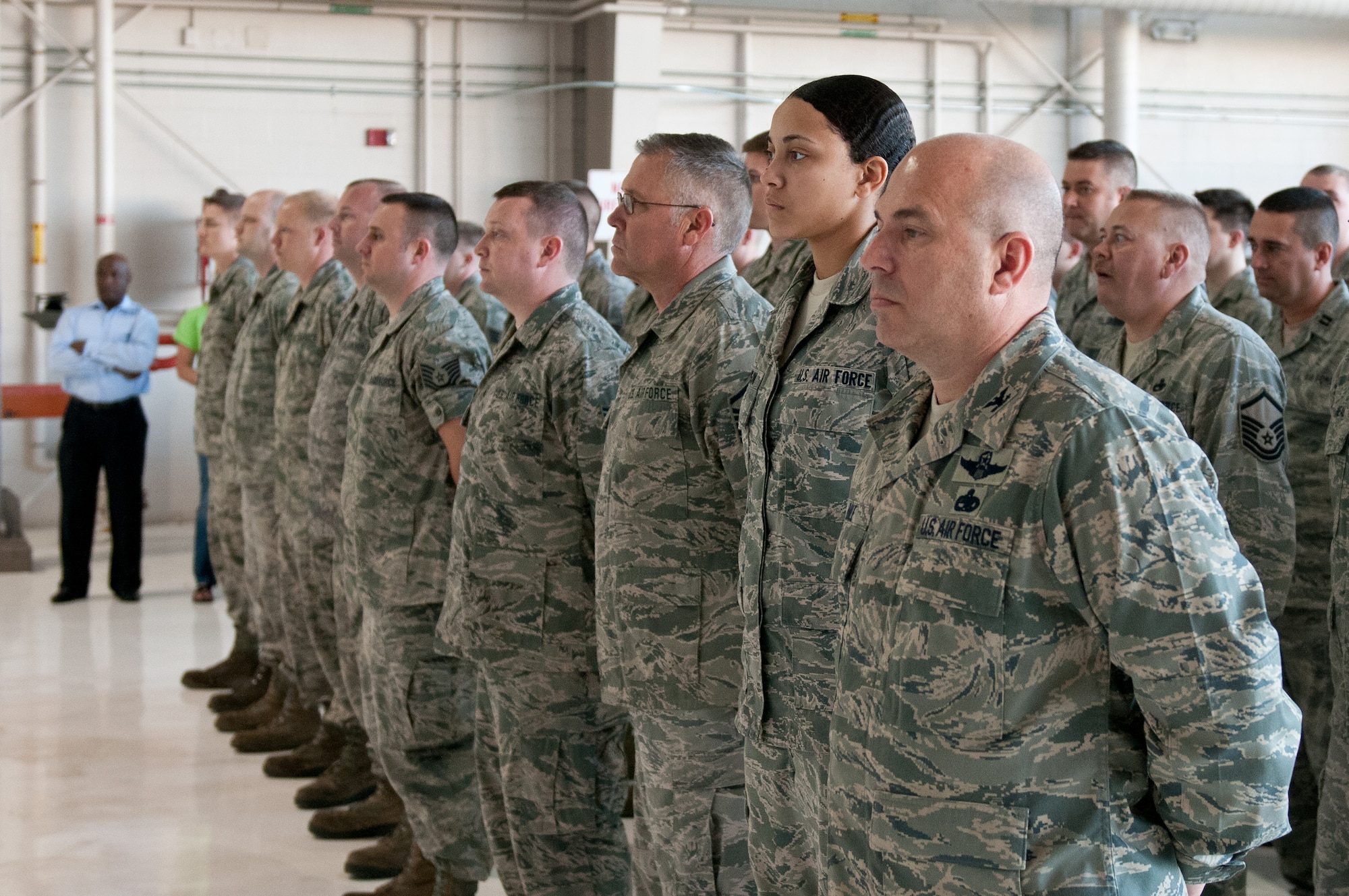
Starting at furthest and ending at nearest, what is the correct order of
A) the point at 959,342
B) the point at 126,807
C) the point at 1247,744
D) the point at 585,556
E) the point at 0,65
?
the point at 0,65
the point at 126,807
the point at 585,556
the point at 959,342
the point at 1247,744

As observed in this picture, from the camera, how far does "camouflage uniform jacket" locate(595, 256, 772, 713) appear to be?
2199 mm

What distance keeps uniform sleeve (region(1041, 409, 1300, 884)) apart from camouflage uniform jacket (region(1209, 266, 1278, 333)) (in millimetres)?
3103

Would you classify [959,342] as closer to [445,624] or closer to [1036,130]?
[445,624]

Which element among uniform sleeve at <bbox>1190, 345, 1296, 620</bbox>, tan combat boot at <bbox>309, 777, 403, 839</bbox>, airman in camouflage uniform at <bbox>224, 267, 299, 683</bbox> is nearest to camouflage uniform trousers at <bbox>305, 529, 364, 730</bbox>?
tan combat boot at <bbox>309, 777, 403, 839</bbox>

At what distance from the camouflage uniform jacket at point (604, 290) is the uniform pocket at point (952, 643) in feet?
11.1

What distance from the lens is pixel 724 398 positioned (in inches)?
85.8

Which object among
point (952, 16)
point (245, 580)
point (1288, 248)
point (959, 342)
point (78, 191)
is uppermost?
point (952, 16)

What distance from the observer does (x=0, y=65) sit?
800 cm

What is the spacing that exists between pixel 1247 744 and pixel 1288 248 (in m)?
2.58

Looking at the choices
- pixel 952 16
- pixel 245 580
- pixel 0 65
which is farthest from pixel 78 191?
pixel 952 16

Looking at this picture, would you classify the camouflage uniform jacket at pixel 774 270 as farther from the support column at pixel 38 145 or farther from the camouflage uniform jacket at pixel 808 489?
the support column at pixel 38 145

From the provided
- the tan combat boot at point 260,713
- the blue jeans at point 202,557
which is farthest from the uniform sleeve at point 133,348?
the tan combat boot at point 260,713

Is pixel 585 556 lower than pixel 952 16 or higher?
lower

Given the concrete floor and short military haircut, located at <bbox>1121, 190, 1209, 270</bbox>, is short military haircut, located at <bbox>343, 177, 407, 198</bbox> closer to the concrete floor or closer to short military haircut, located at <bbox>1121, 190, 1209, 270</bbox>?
the concrete floor
